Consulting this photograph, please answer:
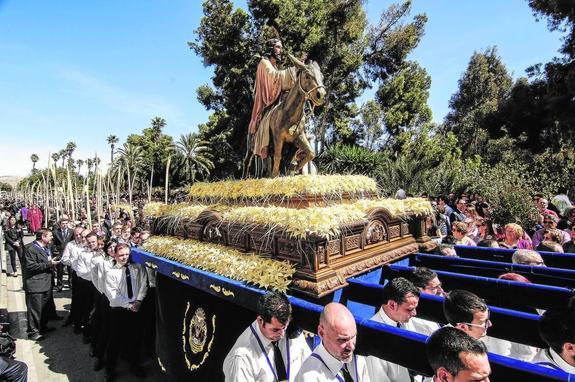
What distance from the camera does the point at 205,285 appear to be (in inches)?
139

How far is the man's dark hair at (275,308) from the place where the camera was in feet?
7.95

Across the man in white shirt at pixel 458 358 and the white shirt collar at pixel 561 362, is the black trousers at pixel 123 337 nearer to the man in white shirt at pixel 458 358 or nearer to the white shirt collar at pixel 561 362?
the man in white shirt at pixel 458 358

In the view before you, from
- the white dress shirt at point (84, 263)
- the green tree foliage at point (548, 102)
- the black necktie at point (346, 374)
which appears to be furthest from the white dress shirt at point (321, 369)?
the green tree foliage at point (548, 102)

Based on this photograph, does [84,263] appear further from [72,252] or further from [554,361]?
[554,361]

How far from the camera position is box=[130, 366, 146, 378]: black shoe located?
520 cm

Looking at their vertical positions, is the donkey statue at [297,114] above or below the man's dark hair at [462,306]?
above

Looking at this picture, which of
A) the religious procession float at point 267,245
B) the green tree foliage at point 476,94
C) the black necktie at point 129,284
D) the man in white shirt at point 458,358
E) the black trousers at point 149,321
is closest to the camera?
the man in white shirt at point 458,358

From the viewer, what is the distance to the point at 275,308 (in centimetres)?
242

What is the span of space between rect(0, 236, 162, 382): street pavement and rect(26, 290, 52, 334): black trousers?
0.24 metres

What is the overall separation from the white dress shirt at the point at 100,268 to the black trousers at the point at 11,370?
1.58 m

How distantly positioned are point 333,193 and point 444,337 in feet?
7.29

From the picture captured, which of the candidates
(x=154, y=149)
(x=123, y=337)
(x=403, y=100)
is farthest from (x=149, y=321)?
(x=154, y=149)

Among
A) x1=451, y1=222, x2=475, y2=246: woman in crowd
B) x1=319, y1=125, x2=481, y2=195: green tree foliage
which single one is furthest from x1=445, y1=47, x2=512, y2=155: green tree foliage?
x1=451, y1=222, x2=475, y2=246: woman in crowd

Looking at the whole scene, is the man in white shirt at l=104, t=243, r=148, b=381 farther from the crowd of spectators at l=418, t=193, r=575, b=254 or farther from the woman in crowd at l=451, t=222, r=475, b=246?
the woman in crowd at l=451, t=222, r=475, b=246
